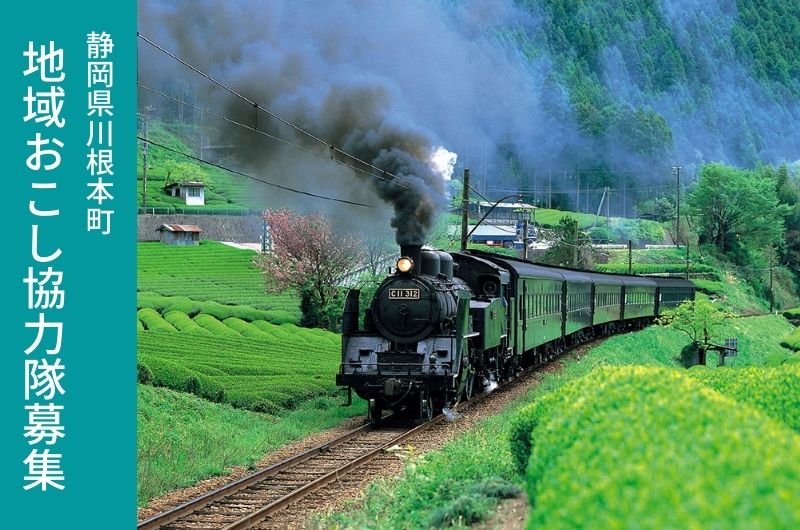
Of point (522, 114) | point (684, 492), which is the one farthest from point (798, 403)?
point (522, 114)

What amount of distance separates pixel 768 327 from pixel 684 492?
59710 millimetres

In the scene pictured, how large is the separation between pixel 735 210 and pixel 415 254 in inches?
3139

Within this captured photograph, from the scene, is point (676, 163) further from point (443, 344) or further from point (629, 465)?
point (629, 465)

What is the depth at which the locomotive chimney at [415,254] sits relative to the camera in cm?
1888

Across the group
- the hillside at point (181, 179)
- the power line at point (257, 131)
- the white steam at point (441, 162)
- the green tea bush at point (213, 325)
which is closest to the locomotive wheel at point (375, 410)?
the power line at point (257, 131)

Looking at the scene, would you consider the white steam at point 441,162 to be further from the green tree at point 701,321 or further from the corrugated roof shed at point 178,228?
the corrugated roof shed at point 178,228

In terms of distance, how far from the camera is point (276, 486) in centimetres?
1355

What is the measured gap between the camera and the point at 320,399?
24.1m

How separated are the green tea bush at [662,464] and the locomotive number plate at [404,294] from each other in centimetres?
1014

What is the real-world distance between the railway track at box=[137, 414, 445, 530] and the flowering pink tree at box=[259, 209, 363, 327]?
30305 mm

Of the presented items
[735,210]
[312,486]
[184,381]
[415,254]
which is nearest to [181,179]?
[735,210]

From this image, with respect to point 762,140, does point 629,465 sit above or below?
below

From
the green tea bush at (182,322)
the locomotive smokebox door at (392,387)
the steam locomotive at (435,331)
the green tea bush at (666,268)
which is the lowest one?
the green tea bush at (182,322)

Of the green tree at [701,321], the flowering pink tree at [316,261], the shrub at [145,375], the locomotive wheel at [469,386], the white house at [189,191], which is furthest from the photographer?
the white house at [189,191]
